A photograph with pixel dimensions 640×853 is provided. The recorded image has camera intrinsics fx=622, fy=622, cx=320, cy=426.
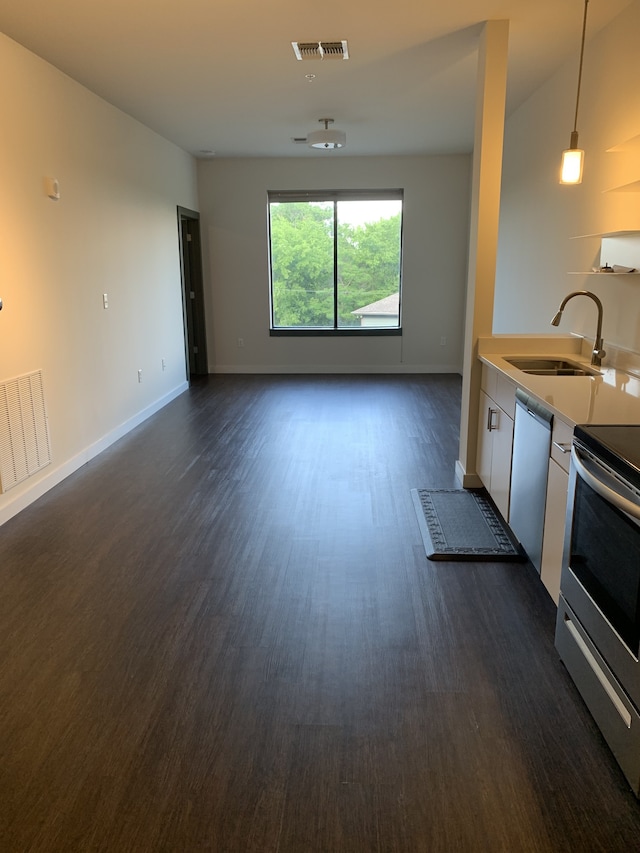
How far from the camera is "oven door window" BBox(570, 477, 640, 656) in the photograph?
166 cm

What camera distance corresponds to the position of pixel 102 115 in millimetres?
4980

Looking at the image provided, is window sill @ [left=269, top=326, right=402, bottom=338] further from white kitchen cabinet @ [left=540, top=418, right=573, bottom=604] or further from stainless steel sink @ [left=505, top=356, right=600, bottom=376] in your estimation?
white kitchen cabinet @ [left=540, top=418, right=573, bottom=604]

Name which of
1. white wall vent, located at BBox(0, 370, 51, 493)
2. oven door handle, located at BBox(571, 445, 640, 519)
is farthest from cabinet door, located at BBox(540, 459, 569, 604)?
white wall vent, located at BBox(0, 370, 51, 493)

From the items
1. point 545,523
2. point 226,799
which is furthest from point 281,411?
point 226,799

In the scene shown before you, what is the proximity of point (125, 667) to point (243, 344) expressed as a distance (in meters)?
6.41

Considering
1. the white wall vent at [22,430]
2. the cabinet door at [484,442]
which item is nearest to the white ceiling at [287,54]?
the white wall vent at [22,430]

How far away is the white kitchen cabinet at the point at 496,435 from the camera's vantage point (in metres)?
3.20

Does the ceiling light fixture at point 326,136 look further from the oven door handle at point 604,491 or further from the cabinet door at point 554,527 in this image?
the oven door handle at point 604,491

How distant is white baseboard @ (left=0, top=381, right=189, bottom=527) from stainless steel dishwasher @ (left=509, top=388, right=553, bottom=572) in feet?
9.30

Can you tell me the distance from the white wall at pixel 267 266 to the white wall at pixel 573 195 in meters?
1.90

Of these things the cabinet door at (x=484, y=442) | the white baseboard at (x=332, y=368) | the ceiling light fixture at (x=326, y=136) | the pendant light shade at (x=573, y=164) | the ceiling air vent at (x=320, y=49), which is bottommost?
the white baseboard at (x=332, y=368)

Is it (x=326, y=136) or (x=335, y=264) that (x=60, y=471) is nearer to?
(x=326, y=136)

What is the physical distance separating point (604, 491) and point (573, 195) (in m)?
2.99

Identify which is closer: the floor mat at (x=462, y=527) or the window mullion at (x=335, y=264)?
the floor mat at (x=462, y=527)
